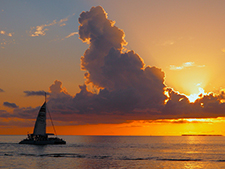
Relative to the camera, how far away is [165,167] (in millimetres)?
100812

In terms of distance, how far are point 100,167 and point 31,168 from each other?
21.5 meters

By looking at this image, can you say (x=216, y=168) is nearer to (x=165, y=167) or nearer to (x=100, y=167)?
(x=165, y=167)

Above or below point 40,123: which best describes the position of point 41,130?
below

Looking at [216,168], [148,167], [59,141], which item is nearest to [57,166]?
[148,167]

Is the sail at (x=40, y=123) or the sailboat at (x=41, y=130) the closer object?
the sail at (x=40, y=123)

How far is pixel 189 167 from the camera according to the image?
10356 centimetres

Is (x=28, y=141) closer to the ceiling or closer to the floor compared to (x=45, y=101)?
closer to the floor

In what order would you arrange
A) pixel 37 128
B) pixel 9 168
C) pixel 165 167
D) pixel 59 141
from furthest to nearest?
pixel 59 141 < pixel 37 128 < pixel 165 167 < pixel 9 168

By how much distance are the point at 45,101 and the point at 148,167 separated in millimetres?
102666

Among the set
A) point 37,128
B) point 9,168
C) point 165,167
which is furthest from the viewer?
point 37,128

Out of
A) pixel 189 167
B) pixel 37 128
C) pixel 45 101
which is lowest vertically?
pixel 189 167

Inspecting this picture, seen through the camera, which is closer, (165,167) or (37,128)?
(165,167)

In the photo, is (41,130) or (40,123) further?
(41,130)

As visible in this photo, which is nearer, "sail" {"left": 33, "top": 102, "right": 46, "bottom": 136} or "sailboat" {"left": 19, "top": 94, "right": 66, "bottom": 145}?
"sail" {"left": 33, "top": 102, "right": 46, "bottom": 136}
